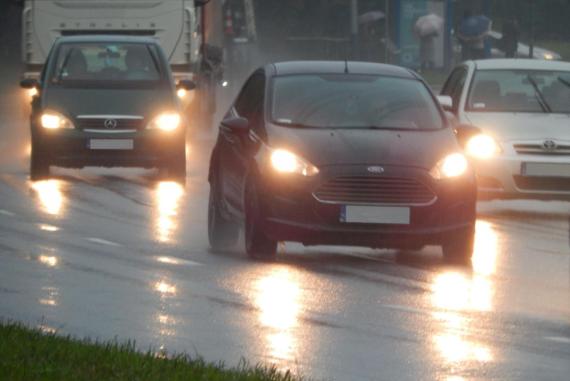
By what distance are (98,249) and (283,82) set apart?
2124mm

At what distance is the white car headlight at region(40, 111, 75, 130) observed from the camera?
21.8 m

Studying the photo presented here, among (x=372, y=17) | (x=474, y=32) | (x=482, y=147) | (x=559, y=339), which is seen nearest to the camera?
(x=559, y=339)

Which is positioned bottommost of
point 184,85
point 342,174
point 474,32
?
point 474,32

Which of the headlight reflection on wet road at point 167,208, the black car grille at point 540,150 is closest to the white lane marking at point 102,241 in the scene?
the headlight reflection on wet road at point 167,208

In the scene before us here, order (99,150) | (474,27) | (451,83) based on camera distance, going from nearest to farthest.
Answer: (451,83)
(99,150)
(474,27)

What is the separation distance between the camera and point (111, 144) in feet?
71.5

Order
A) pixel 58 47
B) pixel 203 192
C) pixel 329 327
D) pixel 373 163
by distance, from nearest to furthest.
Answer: pixel 329 327, pixel 373 163, pixel 203 192, pixel 58 47

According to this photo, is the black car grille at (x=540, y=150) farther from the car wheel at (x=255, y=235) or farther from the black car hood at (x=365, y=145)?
the car wheel at (x=255, y=235)

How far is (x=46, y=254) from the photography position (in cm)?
1418

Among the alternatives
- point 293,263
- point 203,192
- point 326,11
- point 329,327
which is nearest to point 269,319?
point 329,327

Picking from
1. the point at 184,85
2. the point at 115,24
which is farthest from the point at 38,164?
the point at 115,24

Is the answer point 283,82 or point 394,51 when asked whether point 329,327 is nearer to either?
point 283,82

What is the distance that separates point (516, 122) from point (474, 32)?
40.4 metres

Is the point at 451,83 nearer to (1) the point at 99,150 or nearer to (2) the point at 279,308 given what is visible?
(1) the point at 99,150
